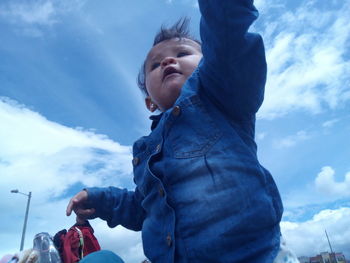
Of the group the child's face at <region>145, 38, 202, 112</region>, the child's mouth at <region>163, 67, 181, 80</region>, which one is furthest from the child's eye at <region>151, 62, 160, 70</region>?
the child's mouth at <region>163, 67, 181, 80</region>

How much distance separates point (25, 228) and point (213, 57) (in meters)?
12.3

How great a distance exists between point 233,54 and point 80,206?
59.4 inches

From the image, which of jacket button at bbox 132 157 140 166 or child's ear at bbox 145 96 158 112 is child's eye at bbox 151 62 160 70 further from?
jacket button at bbox 132 157 140 166

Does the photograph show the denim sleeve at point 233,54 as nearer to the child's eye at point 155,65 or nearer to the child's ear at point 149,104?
the child's eye at point 155,65

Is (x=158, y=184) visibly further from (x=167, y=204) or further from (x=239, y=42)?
(x=239, y=42)

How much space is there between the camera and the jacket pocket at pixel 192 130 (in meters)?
1.43

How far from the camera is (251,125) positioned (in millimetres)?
1588

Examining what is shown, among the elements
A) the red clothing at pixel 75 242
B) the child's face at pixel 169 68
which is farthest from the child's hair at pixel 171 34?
the red clothing at pixel 75 242

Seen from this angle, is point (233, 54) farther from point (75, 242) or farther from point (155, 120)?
point (75, 242)

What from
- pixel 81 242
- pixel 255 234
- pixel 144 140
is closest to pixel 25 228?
pixel 81 242

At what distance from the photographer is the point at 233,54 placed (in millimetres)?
1314

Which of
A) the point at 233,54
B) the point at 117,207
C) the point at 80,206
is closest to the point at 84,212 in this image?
the point at 80,206

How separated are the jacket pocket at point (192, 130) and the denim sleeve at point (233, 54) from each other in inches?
5.2

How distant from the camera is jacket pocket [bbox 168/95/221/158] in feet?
4.69
